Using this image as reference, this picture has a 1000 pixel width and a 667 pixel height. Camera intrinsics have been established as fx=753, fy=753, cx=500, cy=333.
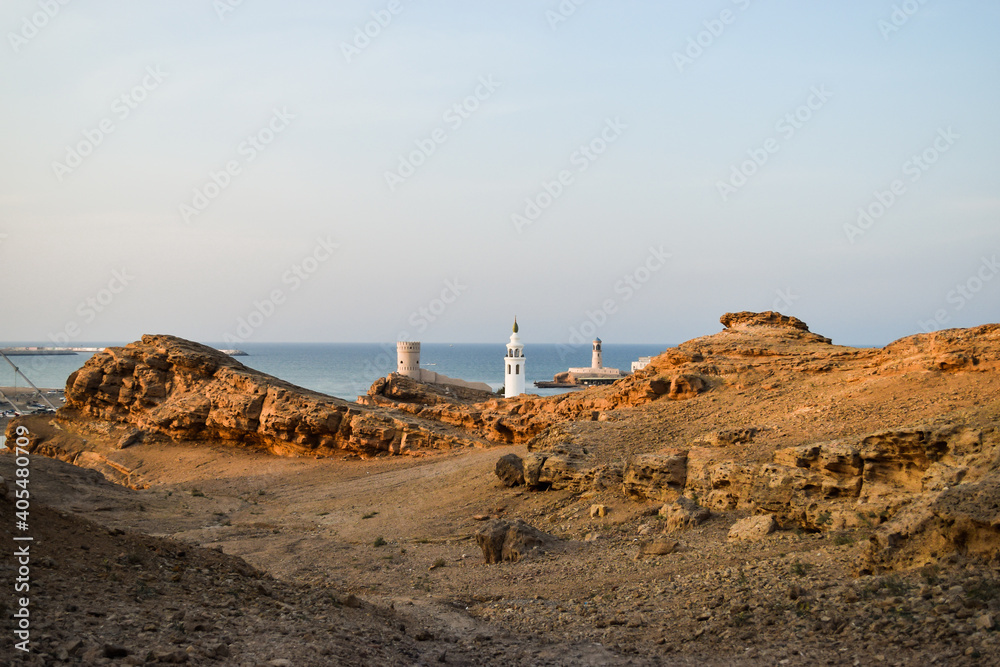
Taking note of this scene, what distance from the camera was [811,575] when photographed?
355 inches

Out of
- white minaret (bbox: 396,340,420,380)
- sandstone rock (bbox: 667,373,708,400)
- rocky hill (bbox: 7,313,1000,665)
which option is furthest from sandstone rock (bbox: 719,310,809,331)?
white minaret (bbox: 396,340,420,380)

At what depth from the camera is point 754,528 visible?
37.7ft

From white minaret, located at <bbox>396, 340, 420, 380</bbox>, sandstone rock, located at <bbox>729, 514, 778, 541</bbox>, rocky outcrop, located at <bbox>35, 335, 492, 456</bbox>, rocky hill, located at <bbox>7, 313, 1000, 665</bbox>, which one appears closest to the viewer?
rocky hill, located at <bbox>7, 313, 1000, 665</bbox>

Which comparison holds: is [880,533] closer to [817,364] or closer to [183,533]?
[817,364]

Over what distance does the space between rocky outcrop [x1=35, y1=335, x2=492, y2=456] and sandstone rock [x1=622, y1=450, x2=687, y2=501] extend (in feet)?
37.1

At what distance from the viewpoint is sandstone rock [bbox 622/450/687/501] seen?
1453 cm

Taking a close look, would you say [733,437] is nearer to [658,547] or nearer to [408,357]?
[658,547]

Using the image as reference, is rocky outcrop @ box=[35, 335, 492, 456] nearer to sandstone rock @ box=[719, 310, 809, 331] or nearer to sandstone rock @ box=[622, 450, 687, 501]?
sandstone rock @ box=[719, 310, 809, 331]

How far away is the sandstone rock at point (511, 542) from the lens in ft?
41.5

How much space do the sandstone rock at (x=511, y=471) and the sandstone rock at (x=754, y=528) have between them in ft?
23.7

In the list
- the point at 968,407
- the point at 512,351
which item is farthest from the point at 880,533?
the point at 512,351

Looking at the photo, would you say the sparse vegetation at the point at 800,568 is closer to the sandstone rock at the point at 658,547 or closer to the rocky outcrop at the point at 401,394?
the sandstone rock at the point at 658,547

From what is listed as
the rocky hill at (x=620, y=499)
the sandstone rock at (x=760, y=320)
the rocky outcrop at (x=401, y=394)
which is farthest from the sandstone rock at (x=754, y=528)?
the rocky outcrop at (x=401, y=394)

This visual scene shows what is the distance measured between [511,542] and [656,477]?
3.55 metres
